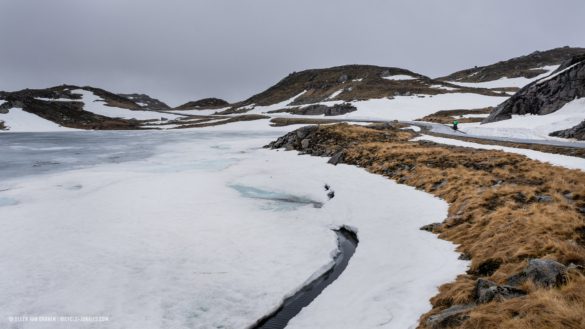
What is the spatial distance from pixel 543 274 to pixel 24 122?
114817mm

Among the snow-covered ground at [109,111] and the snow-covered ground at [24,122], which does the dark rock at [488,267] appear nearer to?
the snow-covered ground at [24,122]

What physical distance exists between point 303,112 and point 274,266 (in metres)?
93.1

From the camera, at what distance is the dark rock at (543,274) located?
6633mm

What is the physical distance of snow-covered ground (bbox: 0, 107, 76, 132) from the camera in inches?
3412

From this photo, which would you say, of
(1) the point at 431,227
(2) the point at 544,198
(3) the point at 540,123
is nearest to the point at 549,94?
(3) the point at 540,123

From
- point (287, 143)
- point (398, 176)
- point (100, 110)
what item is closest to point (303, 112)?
point (287, 143)

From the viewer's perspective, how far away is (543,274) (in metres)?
6.86

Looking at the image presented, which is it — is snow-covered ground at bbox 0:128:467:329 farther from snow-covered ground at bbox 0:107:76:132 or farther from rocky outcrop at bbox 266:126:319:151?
snow-covered ground at bbox 0:107:76:132

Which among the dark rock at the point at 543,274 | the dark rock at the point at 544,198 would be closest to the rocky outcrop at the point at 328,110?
the dark rock at the point at 544,198

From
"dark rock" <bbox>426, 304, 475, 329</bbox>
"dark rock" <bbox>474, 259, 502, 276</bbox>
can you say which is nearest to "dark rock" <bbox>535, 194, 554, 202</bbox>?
"dark rock" <bbox>474, 259, 502, 276</bbox>

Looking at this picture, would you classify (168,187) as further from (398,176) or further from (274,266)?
(398,176)

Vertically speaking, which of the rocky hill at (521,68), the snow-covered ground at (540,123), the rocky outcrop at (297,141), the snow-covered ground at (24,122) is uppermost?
the rocky hill at (521,68)

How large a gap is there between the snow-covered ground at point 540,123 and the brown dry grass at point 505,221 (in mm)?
12099

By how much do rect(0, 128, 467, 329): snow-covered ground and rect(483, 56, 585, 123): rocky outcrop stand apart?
97.4 ft
